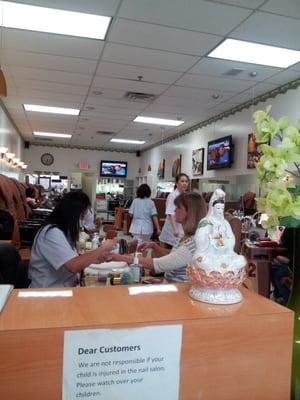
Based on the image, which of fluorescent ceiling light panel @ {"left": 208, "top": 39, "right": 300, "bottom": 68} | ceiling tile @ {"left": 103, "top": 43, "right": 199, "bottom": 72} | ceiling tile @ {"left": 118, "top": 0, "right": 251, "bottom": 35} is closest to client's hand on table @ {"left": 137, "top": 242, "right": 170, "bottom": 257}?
ceiling tile @ {"left": 118, "top": 0, "right": 251, "bottom": 35}

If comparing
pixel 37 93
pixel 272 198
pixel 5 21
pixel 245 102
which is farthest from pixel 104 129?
pixel 272 198

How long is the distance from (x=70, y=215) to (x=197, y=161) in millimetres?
6629

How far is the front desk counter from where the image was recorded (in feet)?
Answer: 2.73

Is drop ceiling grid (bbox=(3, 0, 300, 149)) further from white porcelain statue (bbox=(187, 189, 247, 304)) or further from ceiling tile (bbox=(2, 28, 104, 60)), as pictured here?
white porcelain statue (bbox=(187, 189, 247, 304))

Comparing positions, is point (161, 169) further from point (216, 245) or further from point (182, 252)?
point (216, 245)

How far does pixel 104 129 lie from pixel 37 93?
12.2 feet

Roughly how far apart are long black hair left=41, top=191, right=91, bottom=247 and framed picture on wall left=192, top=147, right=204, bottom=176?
247 inches

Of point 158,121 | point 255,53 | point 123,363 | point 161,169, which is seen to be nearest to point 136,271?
point 123,363

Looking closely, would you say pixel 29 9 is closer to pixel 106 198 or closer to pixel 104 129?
pixel 104 129

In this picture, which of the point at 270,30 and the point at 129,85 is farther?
the point at 129,85

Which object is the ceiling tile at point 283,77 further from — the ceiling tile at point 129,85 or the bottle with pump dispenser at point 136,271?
the bottle with pump dispenser at point 136,271

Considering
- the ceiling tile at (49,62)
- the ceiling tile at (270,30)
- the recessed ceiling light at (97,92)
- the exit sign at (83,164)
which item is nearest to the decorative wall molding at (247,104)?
the ceiling tile at (270,30)

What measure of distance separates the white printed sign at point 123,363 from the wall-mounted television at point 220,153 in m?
6.34

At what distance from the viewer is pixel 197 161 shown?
8.69 m
